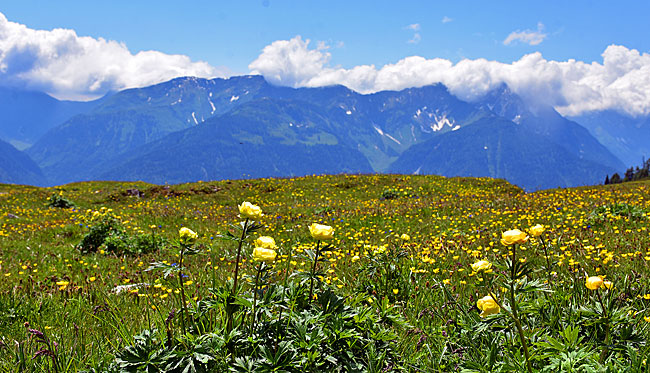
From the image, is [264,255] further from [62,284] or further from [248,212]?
[62,284]

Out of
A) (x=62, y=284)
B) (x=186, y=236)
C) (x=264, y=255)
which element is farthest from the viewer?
(x=62, y=284)

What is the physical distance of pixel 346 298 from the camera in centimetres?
328

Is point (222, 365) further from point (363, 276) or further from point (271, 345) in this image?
point (363, 276)

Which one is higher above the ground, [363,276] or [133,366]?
[133,366]

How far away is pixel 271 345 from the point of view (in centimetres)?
247

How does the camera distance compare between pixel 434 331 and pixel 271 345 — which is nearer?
pixel 271 345

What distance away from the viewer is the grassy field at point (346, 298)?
2.31 metres

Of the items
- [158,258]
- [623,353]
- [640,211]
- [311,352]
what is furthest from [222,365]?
[640,211]

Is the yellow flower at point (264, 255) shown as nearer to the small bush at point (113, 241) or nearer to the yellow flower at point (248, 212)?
the yellow flower at point (248, 212)

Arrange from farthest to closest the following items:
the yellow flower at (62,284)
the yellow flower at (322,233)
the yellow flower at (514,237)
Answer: the yellow flower at (62,284)
the yellow flower at (322,233)
the yellow flower at (514,237)

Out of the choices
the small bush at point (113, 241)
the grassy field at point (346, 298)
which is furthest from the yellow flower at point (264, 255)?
the small bush at point (113, 241)

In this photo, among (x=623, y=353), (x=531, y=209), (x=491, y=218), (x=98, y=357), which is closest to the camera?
(x=623, y=353)

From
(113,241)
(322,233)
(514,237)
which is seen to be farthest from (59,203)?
(514,237)

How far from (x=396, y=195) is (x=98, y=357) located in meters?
17.8
